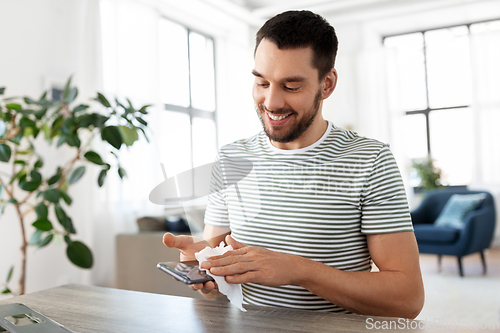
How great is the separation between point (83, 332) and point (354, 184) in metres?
0.65

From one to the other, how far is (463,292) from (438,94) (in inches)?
148

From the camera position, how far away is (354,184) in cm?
107

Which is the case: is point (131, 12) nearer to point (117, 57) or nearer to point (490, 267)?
point (117, 57)

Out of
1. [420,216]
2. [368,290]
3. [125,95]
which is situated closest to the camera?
[368,290]

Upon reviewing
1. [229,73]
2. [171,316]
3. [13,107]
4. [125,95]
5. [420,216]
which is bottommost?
[420,216]

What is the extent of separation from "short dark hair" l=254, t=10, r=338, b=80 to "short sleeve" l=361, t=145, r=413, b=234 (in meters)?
0.26

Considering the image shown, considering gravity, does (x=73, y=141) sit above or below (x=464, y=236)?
above

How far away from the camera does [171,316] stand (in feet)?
2.80

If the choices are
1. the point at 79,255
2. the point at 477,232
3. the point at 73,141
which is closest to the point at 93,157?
the point at 73,141

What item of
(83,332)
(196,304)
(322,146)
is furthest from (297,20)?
(83,332)

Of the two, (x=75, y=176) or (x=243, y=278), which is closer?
(x=243, y=278)

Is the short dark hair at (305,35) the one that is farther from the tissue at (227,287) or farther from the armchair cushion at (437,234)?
the armchair cushion at (437,234)

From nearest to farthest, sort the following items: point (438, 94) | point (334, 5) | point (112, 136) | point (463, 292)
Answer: point (112, 136) → point (463, 292) → point (334, 5) → point (438, 94)

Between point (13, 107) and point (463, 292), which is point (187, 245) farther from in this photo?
point (463, 292)
